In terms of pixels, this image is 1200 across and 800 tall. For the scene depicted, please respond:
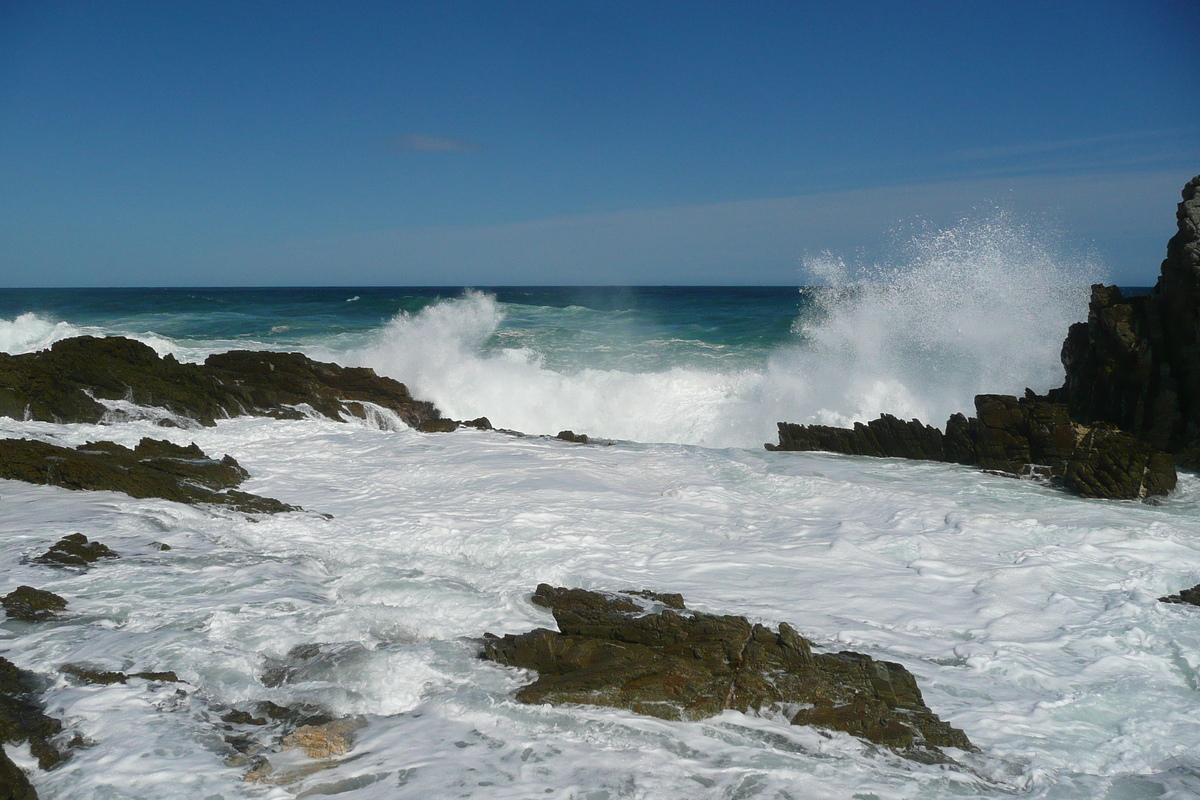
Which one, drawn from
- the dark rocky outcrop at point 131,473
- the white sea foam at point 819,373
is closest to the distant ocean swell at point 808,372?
the white sea foam at point 819,373

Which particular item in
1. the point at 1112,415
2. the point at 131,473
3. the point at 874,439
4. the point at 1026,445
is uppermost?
the point at 1112,415

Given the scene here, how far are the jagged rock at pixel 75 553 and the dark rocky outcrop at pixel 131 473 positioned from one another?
5.16 ft

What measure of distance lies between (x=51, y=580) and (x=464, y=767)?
358 cm

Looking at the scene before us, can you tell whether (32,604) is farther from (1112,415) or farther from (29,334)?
(29,334)

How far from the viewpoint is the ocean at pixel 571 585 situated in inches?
145

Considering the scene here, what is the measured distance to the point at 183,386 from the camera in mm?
11594

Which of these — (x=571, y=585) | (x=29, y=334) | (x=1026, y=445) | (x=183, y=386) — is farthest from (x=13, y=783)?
(x=29, y=334)

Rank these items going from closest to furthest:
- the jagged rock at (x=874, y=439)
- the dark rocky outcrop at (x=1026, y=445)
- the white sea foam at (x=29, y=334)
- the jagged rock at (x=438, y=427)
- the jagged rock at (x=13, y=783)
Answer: the jagged rock at (x=13, y=783), the dark rocky outcrop at (x=1026, y=445), the jagged rock at (x=874, y=439), the jagged rock at (x=438, y=427), the white sea foam at (x=29, y=334)

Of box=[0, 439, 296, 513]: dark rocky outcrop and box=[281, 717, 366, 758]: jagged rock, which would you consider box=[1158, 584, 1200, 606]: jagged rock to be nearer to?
box=[281, 717, 366, 758]: jagged rock

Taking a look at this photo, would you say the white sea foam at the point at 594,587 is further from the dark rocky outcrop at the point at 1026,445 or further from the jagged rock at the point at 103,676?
the dark rocky outcrop at the point at 1026,445

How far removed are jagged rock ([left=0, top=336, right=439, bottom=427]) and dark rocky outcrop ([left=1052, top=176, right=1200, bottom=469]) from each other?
10654 mm

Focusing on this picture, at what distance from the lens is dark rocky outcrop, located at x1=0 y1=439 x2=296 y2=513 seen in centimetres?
754

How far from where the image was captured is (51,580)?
5.26 metres

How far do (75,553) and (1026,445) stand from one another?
10.9 meters
